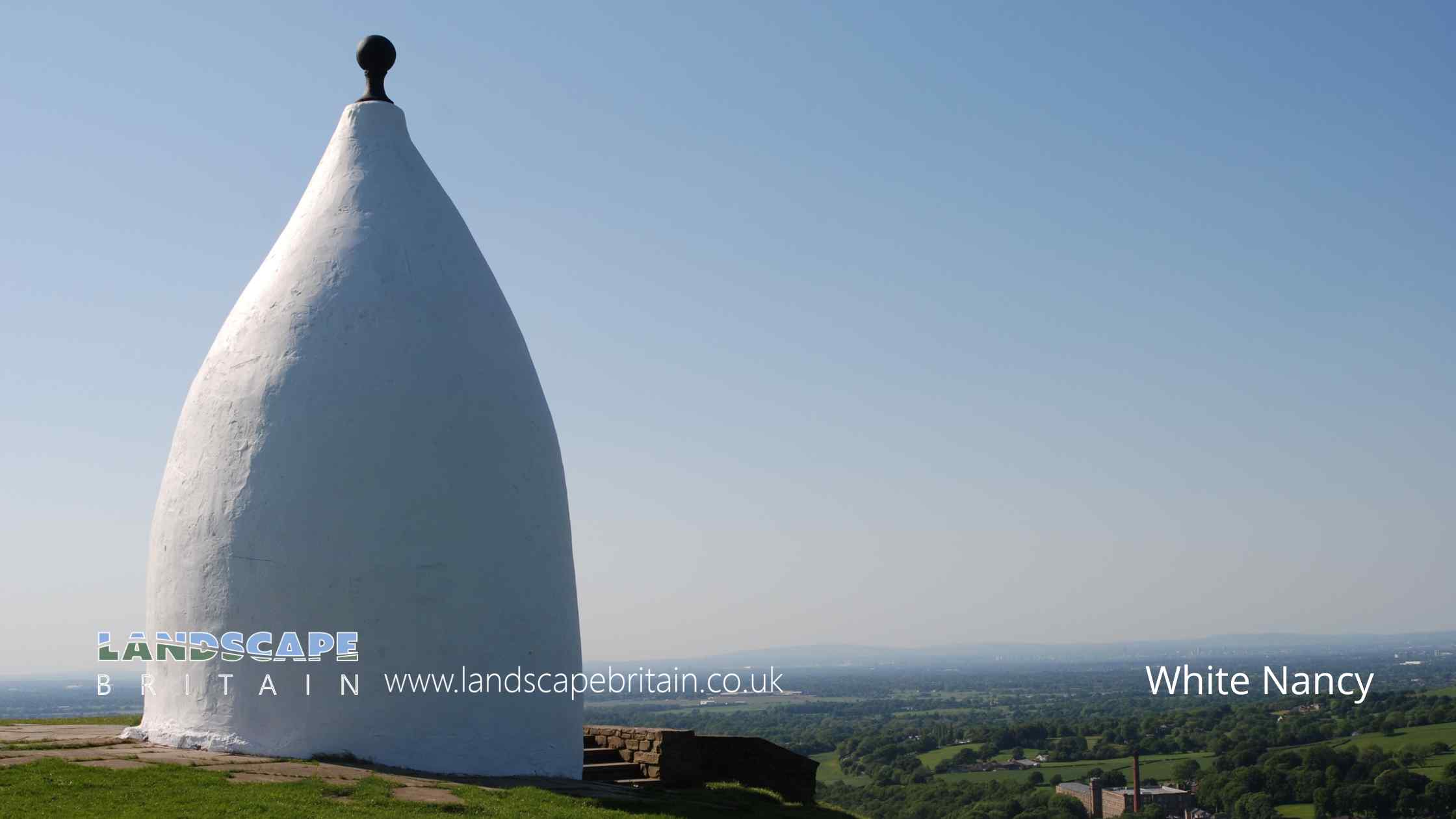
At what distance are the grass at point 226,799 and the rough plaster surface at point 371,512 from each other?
106 cm

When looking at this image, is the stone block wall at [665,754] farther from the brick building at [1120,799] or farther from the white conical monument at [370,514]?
the brick building at [1120,799]

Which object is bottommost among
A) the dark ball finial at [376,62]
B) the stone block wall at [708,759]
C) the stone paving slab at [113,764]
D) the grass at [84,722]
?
the stone block wall at [708,759]

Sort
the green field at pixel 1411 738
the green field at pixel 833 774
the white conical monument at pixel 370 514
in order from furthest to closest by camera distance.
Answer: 1. the green field at pixel 1411 738
2. the green field at pixel 833 774
3. the white conical monument at pixel 370 514

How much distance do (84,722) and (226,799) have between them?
7.82 meters

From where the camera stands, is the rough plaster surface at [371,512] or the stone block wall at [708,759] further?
the stone block wall at [708,759]

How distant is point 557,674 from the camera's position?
11320 millimetres

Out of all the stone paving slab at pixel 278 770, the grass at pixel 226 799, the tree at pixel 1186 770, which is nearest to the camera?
the grass at pixel 226 799

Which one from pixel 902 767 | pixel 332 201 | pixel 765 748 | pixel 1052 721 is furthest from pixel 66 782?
pixel 1052 721

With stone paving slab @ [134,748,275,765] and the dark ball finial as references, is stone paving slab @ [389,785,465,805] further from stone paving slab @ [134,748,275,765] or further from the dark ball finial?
the dark ball finial

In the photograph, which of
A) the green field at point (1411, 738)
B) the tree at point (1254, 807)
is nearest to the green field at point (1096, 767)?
the green field at point (1411, 738)

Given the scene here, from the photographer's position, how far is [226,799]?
335 inches

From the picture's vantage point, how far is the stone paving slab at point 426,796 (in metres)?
8.96

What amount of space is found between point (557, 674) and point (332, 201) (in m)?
5.25

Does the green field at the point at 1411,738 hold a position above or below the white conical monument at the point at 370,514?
below
